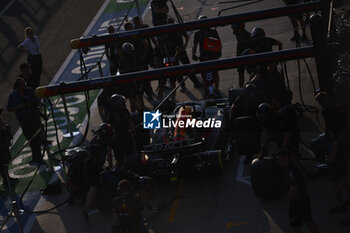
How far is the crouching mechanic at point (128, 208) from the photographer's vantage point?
384 inches

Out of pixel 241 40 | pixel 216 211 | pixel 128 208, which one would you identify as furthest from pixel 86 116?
pixel 128 208

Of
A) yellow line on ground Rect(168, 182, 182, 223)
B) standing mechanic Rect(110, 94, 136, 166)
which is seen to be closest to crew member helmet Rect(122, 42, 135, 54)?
standing mechanic Rect(110, 94, 136, 166)

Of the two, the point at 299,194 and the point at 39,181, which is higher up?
the point at 299,194

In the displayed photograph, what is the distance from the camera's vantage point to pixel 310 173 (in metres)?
12.2

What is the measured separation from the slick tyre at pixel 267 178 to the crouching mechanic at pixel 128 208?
8.06 ft

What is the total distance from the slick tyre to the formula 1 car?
109 centimetres

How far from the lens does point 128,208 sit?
9.76 meters

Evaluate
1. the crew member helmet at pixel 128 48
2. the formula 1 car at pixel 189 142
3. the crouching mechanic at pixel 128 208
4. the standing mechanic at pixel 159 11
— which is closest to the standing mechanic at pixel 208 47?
the crew member helmet at pixel 128 48

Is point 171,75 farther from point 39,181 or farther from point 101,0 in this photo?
point 101,0

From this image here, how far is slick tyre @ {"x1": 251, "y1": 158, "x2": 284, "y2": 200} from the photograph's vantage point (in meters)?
11.3

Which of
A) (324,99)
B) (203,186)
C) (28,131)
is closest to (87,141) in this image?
(28,131)

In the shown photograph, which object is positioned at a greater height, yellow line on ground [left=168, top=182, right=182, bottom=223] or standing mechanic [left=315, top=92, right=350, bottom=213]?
standing mechanic [left=315, top=92, right=350, bottom=213]

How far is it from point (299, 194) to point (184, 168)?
10.5 ft

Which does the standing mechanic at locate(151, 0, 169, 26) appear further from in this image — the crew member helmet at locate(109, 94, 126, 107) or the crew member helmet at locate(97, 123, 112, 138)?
the crew member helmet at locate(97, 123, 112, 138)
